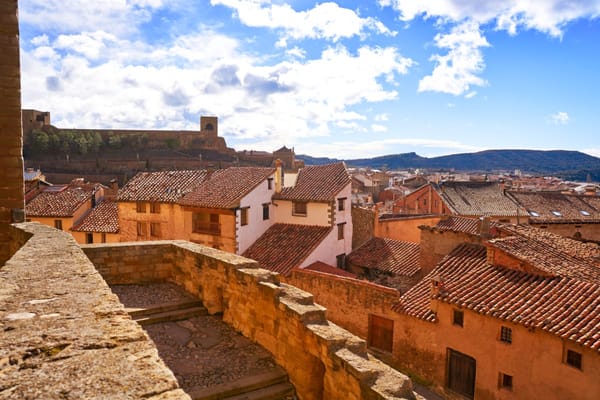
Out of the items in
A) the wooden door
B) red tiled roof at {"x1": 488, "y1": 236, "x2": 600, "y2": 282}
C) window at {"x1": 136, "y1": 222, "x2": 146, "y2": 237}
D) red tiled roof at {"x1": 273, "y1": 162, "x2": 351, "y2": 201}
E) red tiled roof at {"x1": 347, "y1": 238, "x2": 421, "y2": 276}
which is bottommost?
the wooden door

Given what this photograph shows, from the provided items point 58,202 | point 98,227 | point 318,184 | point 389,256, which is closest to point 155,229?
point 98,227

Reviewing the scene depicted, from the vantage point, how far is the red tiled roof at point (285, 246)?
61.5 feet

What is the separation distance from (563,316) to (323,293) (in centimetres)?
811

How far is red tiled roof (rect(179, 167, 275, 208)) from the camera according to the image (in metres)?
21.1

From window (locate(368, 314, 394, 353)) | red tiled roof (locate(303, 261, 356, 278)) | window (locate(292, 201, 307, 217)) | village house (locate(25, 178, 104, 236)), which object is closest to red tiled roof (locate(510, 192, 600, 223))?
window (locate(292, 201, 307, 217))

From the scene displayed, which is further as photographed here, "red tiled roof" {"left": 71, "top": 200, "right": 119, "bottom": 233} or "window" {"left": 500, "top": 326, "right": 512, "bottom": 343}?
"red tiled roof" {"left": 71, "top": 200, "right": 119, "bottom": 233}

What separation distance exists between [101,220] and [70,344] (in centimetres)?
2862

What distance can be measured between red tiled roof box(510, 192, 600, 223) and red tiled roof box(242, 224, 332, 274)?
73.2ft

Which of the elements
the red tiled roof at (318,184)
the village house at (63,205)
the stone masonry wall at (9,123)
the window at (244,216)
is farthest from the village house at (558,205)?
the stone masonry wall at (9,123)

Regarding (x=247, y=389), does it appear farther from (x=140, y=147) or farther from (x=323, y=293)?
(x=140, y=147)

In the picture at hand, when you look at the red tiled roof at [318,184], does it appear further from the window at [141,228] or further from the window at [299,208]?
the window at [141,228]

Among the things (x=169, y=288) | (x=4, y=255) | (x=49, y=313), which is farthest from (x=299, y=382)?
(x=4, y=255)

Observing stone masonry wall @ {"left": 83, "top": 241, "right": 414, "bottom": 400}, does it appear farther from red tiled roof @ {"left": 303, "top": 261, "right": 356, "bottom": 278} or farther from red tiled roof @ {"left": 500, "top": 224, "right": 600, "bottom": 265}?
red tiled roof @ {"left": 500, "top": 224, "right": 600, "bottom": 265}

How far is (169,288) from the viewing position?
8.38 m
